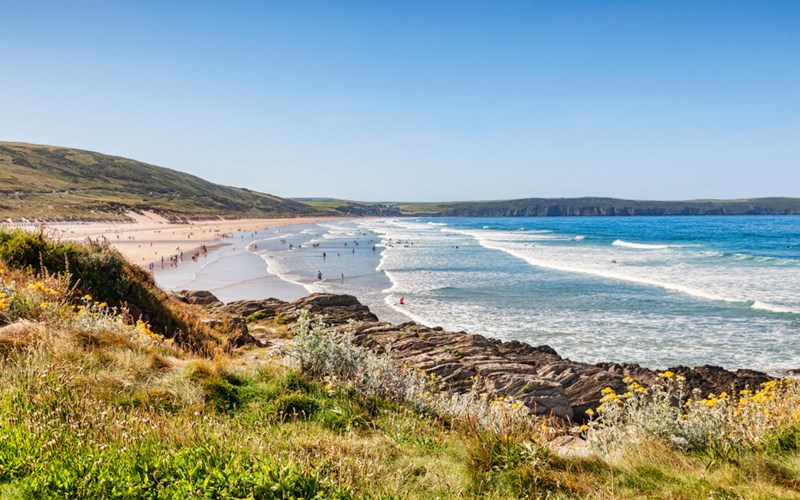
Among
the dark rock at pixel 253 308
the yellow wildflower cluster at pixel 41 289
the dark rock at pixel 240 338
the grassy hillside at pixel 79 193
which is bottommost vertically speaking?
the dark rock at pixel 253 308

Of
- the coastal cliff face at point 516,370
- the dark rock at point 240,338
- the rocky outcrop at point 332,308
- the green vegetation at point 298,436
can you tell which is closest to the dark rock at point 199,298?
the coastal cliff face at point 516,370

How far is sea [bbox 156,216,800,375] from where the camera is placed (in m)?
19.8

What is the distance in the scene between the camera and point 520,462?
454cm

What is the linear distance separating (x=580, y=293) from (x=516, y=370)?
66.6 feet

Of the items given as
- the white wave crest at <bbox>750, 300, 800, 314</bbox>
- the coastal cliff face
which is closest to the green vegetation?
the coastal cliff face

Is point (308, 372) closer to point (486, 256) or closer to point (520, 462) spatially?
point (520, 462)

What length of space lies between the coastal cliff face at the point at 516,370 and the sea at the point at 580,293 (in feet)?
8.16

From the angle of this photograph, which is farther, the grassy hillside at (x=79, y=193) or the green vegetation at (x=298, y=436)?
the grassy hillside at (x=79, y=193)

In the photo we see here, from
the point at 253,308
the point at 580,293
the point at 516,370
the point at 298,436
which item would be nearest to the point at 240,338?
the point at 516,370

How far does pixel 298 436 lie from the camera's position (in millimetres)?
4812

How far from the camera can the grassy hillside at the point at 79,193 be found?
10094 cm

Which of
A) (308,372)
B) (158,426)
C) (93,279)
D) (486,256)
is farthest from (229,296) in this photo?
(486,256)

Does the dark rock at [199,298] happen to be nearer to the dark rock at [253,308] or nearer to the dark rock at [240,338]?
the dark rock at [253,308]

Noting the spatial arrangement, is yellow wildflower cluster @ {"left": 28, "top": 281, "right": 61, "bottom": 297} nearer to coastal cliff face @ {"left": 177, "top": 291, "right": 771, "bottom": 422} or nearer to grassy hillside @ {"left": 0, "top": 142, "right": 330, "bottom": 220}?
coastal cliff face @ {"left": 177, "top": 291, "right": 771, "bottom": 422}
